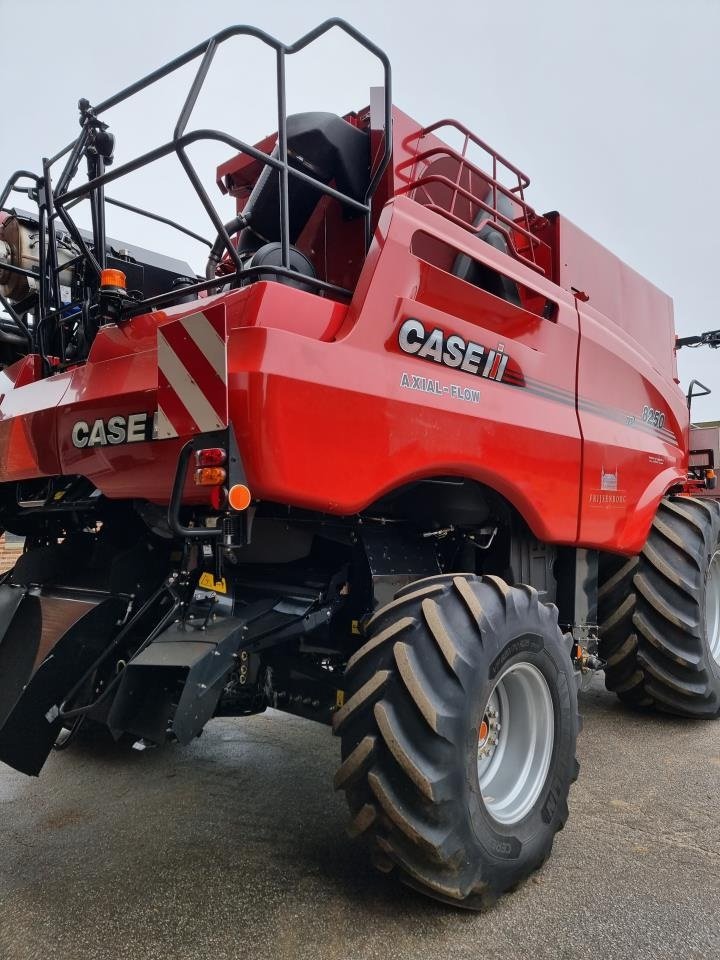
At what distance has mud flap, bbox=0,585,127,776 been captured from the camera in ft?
8.70

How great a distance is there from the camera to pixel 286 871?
2.57m

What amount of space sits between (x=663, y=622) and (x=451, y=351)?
94.1 inches

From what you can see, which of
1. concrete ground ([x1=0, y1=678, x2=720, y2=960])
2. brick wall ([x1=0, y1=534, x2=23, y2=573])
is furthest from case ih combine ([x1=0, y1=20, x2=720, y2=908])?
brick wall ([x1=0, y1=534, x2=23, y2=573])

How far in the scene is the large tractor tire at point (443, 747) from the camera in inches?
88.0

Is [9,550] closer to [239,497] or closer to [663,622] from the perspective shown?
[663,622]

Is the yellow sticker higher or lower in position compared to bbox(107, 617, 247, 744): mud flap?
higher

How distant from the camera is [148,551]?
3.12 m

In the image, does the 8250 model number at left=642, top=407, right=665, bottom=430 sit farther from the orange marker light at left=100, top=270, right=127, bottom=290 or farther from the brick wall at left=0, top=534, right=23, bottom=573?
the brick wall at left=0, top=534, right=23, bottom=573

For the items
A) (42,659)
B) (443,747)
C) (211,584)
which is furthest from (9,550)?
(443,747)

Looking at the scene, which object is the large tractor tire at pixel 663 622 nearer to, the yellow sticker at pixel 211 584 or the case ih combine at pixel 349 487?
the case ih combine at pixel 349 487

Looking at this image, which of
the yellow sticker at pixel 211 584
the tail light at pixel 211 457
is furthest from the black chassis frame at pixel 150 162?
the yellow sticker at pixel 211 584

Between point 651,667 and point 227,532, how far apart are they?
3034mm

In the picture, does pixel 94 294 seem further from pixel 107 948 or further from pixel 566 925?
pixel 566 925

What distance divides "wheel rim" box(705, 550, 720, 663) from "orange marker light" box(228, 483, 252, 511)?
3.89 meters
